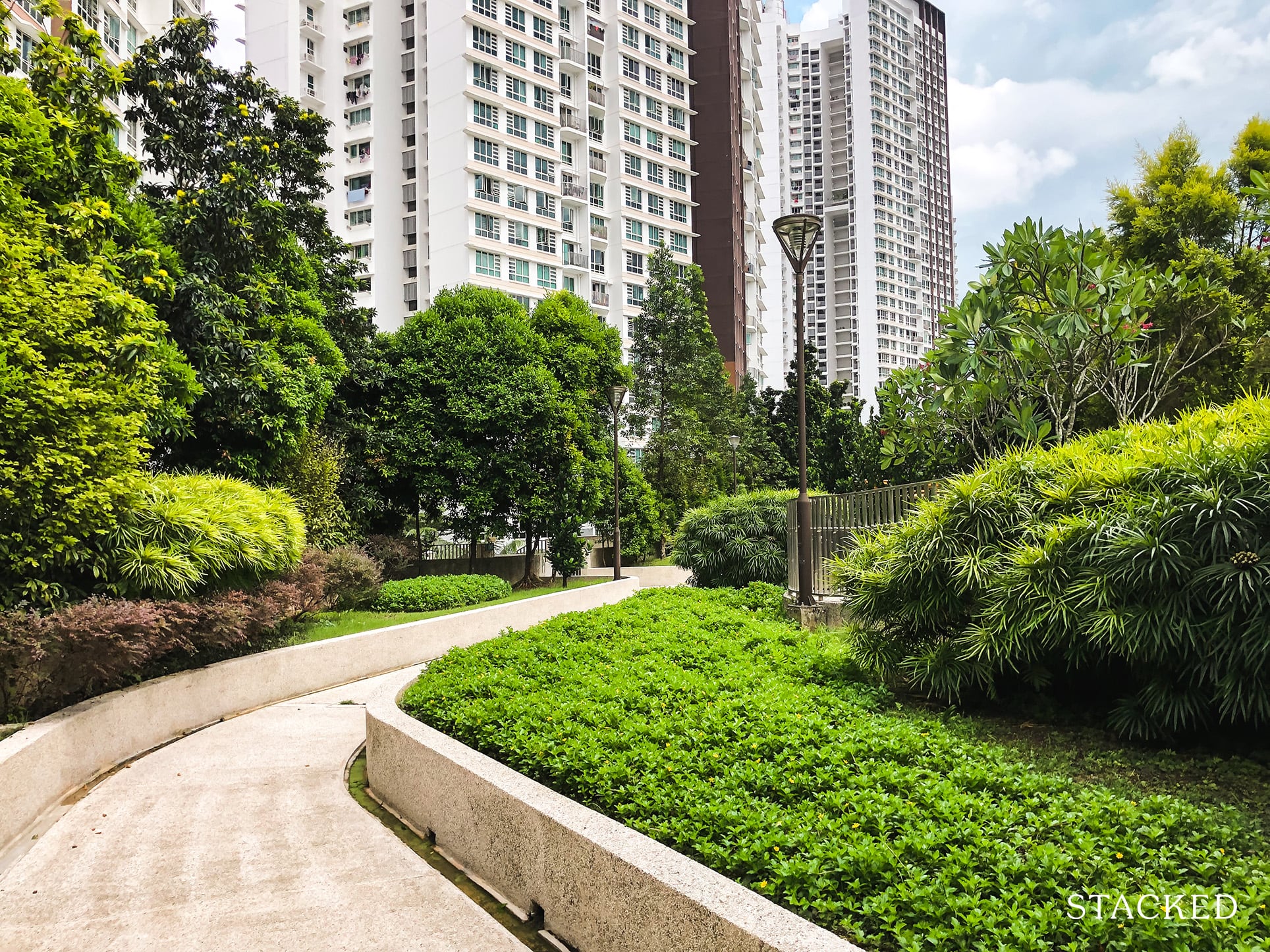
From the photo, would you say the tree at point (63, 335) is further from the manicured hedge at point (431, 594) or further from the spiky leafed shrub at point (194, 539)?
the manicured hedge at point (431, 594)

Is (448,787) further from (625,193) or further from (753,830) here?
(625,193)

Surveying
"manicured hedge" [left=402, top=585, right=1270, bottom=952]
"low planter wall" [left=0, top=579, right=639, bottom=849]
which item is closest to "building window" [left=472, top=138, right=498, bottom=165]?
"low planter wall" [left=0, top=579, right=639, bottom=849]

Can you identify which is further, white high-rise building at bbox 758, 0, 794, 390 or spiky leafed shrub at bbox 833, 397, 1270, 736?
white high-rise building at bbox 758, 0, 794, 390

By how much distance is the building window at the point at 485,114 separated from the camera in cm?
4638

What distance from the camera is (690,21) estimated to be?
58.7 meters

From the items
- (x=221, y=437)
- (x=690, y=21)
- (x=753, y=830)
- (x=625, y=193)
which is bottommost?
(x=753, y=830)

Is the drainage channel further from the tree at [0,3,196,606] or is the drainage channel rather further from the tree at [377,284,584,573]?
the tree at [377,284,584,573]

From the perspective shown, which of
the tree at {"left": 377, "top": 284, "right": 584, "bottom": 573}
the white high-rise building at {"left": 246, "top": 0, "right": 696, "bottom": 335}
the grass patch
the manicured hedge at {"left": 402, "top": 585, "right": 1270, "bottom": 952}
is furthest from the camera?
the white high-rise building at {"left": 246, "top": 0, "right": 696, "bottom": 335}

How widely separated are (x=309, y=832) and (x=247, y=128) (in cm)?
1417

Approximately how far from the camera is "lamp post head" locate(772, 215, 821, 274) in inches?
415

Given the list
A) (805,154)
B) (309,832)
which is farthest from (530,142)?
(805,154)

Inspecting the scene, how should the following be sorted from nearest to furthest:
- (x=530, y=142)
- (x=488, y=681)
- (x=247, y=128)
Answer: (x=488, y=681)
(x=247, y=128)
(x=530, y=142)

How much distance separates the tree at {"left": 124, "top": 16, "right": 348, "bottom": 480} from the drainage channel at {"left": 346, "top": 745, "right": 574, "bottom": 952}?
336 inches

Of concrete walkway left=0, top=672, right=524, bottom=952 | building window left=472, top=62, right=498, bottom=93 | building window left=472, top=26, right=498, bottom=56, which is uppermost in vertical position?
building window left=472, top=26, right=498, bottom=56
